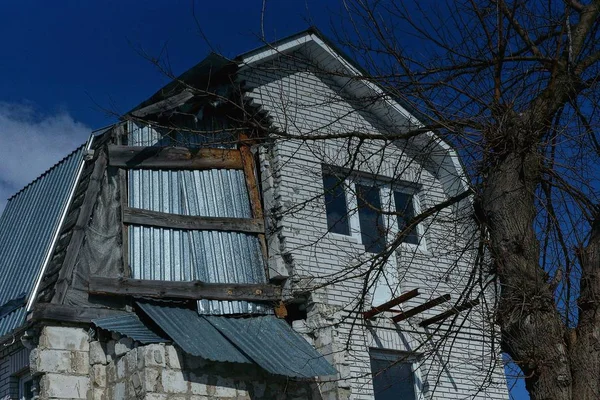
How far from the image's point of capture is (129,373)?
10.1 meters

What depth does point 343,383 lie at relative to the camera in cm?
1129

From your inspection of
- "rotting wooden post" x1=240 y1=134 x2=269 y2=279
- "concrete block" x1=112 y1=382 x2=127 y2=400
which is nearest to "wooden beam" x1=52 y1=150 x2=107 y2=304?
"concrete block" x1=112 y1=382 x2=127 y2=400

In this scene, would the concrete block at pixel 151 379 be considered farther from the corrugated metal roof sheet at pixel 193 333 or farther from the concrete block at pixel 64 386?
the concrete block at pixel 64 386

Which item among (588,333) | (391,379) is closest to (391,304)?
(391,379)

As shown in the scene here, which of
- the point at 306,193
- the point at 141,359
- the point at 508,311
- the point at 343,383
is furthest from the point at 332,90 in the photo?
the point at 508,311

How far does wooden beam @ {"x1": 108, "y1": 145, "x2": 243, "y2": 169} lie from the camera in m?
11.9

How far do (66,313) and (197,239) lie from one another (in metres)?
2.07

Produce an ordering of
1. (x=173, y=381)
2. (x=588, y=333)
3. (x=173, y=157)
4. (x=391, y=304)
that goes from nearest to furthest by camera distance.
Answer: (x=588, y=333)
(x=173, y=381)
(x=391, y=304)
(x=173, y=157)

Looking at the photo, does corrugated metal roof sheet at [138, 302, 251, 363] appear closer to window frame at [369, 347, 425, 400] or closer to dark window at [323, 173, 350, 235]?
window frame at [369, 347, 425, 400]

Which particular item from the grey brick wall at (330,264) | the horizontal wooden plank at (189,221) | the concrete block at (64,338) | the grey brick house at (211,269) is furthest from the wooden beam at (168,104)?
the concrete block at (64,338)

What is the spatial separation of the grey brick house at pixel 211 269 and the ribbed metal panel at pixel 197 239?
0.8 inches

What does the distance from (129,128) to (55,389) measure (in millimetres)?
3661

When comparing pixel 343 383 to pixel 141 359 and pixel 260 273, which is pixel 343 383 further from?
pixel 141 359

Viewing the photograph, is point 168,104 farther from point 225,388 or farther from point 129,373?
point 225,388
